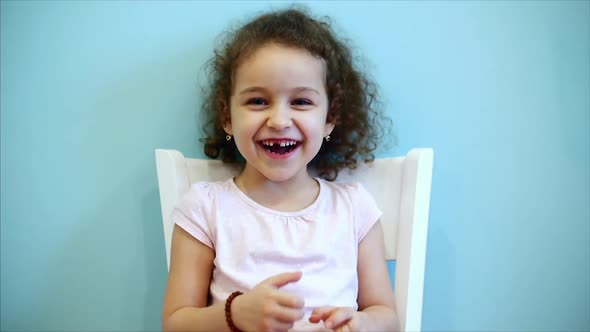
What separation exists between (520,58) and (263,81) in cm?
50

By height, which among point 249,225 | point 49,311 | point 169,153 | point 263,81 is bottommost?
point 49,311

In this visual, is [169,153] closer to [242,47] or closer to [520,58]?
[242,47]

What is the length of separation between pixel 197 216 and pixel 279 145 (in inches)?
6.7

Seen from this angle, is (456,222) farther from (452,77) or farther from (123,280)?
(123,280)

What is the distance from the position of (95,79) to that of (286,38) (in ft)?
1.31

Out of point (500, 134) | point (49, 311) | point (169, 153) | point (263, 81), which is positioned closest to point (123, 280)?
point (49, 311)

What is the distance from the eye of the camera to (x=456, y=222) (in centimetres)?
83

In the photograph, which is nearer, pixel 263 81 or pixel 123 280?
pixel 263 81

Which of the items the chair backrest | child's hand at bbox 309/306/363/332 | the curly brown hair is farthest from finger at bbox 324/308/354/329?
the curly brown hair

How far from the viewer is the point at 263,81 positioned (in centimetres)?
66

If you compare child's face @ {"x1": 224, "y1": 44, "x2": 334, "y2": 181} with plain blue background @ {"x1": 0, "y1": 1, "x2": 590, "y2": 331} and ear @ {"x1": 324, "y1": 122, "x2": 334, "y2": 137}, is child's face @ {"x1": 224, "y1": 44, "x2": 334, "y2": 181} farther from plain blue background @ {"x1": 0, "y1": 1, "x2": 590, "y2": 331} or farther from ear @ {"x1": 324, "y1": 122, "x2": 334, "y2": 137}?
plain blue background @ {"x1": 0, "y1": 1, "x2": 590, "y2": 331}

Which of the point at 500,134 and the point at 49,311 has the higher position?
the point at 500,134

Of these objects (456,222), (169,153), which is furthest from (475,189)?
(169,153)

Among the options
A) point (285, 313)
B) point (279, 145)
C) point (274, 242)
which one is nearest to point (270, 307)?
point (285, 313)
